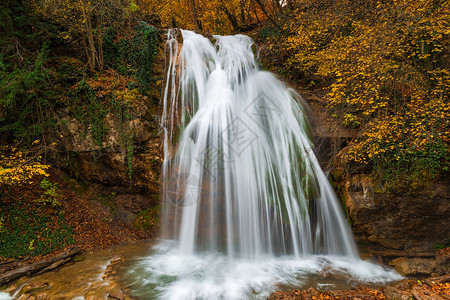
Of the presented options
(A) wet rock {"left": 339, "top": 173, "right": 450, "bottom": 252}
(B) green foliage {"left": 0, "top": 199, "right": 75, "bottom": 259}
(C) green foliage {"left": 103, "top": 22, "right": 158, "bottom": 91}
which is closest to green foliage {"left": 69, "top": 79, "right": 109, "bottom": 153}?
(C) green foliage {"left": 103, "top": 22, "right": 158, "bottom": 91}

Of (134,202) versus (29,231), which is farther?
(134,202)

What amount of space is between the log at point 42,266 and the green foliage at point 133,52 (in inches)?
224

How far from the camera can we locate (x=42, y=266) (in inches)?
199

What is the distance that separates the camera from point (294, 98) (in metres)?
8.28

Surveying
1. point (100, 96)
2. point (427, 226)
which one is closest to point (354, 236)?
point (427, 226)

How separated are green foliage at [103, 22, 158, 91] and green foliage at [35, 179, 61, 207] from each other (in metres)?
4.46

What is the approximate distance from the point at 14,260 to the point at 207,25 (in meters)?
17.8

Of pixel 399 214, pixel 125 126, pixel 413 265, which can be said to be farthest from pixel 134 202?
pixel 413 265

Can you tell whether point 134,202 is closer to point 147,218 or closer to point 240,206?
point 147,218

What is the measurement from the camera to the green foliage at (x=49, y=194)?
640 cm

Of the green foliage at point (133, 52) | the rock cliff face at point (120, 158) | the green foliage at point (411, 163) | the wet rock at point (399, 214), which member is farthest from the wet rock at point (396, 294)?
the green foliage at point (133, 52)

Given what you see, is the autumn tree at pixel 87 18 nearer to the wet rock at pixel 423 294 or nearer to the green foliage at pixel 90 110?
the green foliage at pixel 90 110

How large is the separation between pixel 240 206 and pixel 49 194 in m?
5.70

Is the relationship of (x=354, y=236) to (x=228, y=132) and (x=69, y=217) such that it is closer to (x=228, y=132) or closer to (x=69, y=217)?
(x=228, y=132)
